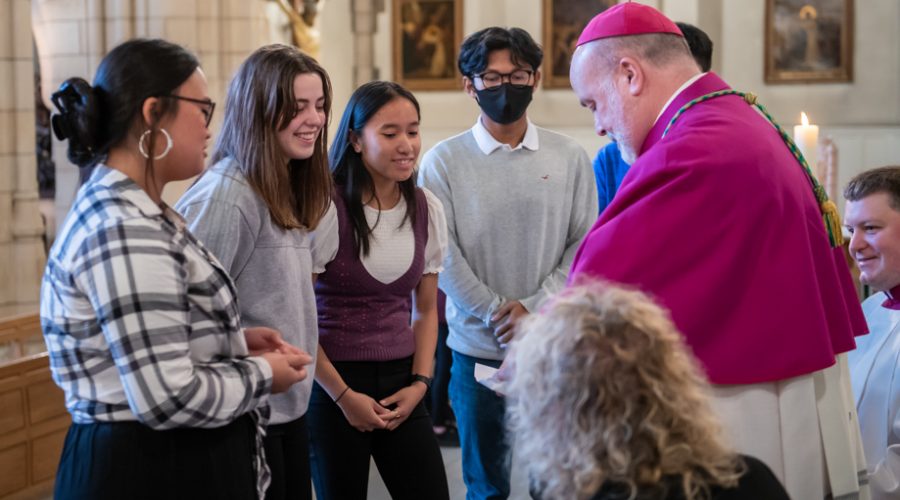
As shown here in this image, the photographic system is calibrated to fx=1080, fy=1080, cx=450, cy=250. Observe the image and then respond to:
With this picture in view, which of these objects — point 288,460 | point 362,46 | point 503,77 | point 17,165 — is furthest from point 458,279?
point 362,46

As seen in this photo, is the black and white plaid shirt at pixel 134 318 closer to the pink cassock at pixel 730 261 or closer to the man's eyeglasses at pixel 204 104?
the man's eyeglasses at pixel 204 104

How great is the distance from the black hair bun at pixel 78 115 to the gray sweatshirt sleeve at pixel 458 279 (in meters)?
1.66

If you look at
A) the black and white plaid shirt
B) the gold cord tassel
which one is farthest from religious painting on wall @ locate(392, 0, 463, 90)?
the black and white plaid shirt

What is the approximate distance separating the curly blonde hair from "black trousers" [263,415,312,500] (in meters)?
1.18

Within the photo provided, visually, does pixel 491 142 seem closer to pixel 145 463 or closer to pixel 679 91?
pixel 679 91

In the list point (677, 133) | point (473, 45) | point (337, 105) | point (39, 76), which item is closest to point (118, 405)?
point (677, 133)

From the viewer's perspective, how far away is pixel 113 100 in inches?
84.8

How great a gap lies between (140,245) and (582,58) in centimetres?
125

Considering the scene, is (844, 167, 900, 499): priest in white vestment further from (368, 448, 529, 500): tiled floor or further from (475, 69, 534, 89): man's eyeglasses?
(368, 448, 529, 500): tiled floor

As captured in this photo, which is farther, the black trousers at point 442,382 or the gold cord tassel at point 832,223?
the black trousers at point 442,382

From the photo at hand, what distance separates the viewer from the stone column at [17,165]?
6.80 m

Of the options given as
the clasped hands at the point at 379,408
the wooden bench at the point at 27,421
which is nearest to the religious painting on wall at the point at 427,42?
the wooden bench at the point at 27,421

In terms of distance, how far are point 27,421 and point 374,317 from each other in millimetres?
2735

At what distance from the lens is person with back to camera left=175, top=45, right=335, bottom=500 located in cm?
267
